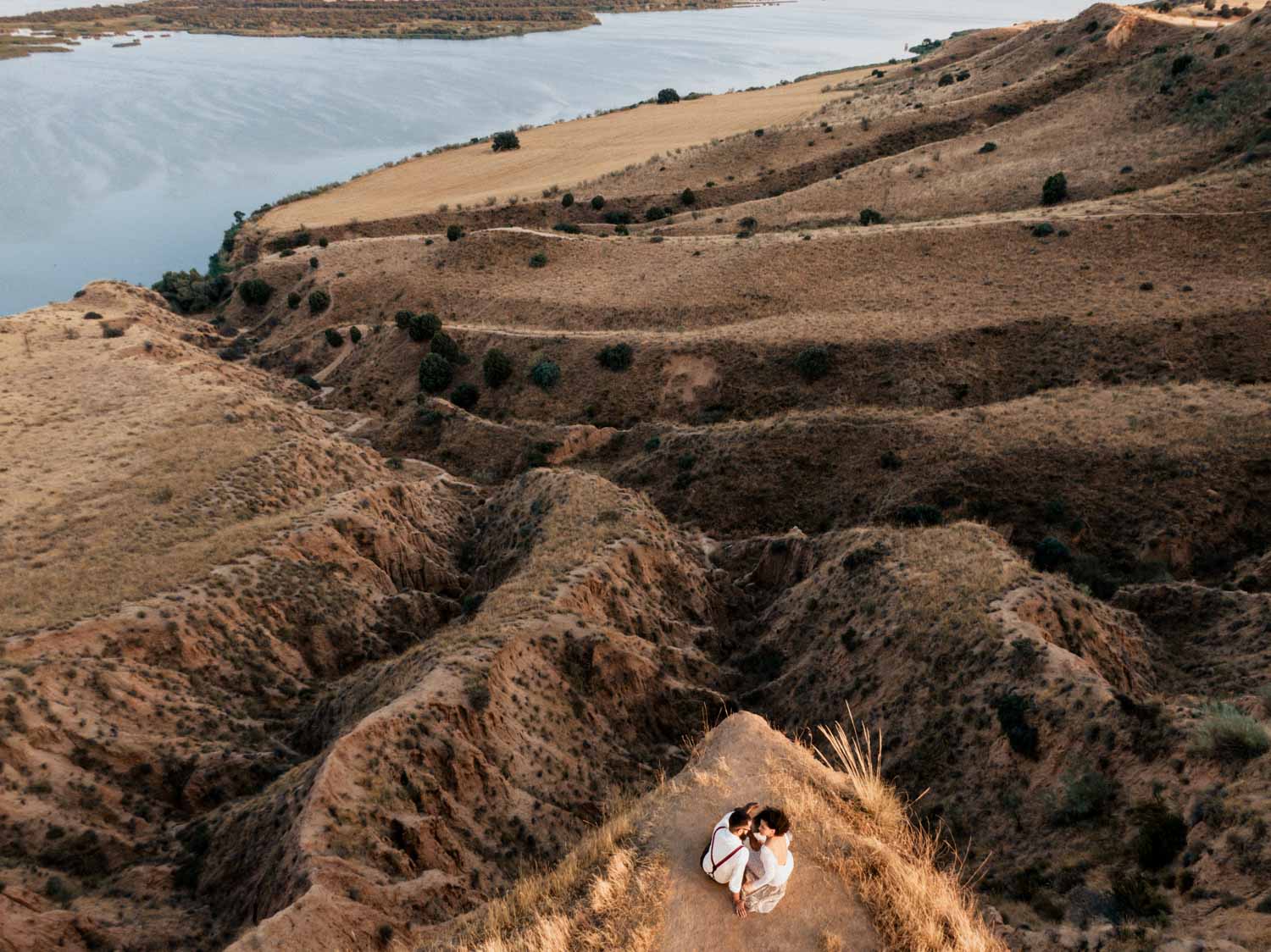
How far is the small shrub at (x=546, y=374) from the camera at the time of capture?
162 feet

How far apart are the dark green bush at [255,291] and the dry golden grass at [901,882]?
72.6 m

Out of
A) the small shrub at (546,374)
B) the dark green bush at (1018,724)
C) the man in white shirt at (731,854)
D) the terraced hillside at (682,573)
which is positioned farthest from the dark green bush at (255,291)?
the man in white shirt at (731,854)

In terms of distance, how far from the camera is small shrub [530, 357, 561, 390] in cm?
4947

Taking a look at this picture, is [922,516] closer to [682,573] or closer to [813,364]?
[682,573]

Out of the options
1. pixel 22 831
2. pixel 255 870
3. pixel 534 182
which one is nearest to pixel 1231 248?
pixel 255 870

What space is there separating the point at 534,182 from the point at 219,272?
34044 millimetres

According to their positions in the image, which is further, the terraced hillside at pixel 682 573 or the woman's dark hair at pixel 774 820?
the terraced hillside at pixel 682 573

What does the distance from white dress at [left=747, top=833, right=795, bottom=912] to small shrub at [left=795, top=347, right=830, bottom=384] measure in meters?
34.9

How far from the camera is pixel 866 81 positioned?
111 m

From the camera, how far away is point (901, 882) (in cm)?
1105

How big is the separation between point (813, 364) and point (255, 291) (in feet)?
174

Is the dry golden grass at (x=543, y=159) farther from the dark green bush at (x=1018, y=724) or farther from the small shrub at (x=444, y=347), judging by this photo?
the dark green bush at (x=1018, y=724)

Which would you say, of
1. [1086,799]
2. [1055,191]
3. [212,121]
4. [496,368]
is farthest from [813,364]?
[212,121]

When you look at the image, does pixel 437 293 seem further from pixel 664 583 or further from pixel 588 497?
pixel 664 583
